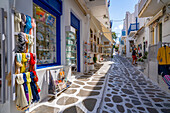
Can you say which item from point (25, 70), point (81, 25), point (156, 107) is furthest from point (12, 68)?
point (81, 25)

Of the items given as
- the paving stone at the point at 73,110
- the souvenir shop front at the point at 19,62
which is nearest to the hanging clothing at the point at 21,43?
the souvenir shop front at the point at 19,62

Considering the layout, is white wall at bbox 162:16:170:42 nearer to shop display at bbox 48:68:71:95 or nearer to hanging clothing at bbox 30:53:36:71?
shop display at bbox 48:68:71:95

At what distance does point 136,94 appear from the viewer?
342 centimetres

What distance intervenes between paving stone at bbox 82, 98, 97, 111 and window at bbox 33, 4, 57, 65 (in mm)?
1986

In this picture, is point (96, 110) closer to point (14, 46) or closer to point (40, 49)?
point (14, 46)

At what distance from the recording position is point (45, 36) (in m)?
3.60

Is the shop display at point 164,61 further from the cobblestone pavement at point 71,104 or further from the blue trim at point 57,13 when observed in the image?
the blue trim at point 57,13

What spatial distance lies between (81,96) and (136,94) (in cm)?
200

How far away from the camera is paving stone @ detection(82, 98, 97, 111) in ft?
8.51

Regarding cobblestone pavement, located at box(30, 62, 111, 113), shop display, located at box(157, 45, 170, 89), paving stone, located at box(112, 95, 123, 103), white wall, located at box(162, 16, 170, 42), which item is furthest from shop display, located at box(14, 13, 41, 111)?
white wall, located at box(162, 16, 170, 42)

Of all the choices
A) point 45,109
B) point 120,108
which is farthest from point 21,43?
point 120,108

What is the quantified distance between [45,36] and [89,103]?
9.31 feet

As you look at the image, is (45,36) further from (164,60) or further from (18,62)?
(164,60)

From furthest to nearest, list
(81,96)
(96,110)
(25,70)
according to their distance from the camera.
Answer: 1. (81,96)
2. (96,110)
3. (25,70)
